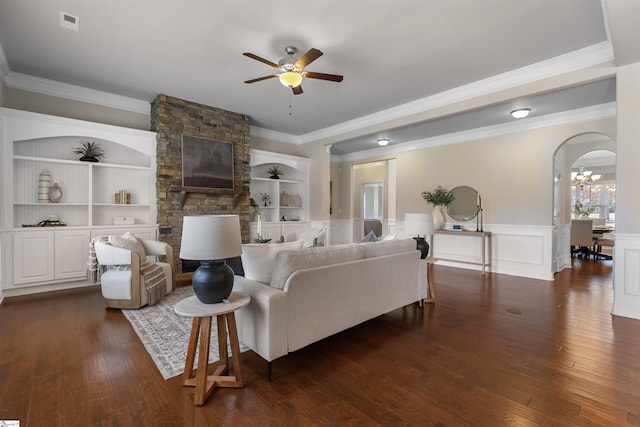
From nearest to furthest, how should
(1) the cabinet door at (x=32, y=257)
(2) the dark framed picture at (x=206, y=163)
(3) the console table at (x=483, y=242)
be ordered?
1. (1) the cabinet door at (x=32, y=257)
2. (2) the dark framed picture at (x=206, y=163)
3. (3) the console table at (x=483, y=242)

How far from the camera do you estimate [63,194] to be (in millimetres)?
4512

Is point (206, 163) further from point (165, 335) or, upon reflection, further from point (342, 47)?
point (165, 335)

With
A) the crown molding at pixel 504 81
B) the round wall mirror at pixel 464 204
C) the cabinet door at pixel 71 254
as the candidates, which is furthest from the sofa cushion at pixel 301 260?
the round wall mirror at pixel 464 204

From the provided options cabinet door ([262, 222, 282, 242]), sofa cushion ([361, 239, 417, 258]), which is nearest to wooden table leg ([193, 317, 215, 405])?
sofa cushion ([361, 239, 417, 258])

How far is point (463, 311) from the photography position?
353cm

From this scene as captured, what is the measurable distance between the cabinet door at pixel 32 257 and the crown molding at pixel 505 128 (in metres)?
6.99

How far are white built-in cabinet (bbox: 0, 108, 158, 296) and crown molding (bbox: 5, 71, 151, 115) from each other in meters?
0.58

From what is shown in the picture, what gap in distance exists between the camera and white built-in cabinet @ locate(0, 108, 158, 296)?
3.95 m

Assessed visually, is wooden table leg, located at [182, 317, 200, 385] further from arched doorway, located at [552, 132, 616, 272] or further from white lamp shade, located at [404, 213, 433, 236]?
arched doorway, located at [552, 132, 616, 272]

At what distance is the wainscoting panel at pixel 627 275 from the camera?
3252 millimetres

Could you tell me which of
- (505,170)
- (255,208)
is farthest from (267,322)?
(505,170)

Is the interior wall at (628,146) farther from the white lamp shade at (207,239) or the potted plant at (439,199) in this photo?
the white lamp shade at (207,239)

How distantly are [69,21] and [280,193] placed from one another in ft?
16.0

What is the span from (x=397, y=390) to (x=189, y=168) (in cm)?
478
